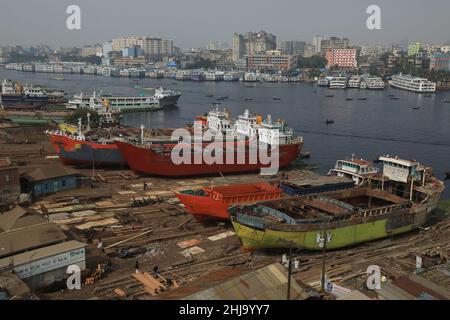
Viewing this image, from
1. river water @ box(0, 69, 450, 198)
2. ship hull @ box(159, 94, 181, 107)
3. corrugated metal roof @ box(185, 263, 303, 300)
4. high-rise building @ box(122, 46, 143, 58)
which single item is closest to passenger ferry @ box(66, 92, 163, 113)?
ship hull @ box(159, 94, 181, 107)

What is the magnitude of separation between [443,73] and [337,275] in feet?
290

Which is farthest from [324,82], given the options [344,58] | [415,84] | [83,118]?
[83,118]

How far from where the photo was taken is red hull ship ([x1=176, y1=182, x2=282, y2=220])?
13.2m

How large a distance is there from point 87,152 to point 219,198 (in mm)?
9013

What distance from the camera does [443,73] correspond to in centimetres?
8788

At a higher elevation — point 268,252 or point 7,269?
point 7,269

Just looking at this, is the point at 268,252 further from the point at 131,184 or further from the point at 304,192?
the point at 131,184

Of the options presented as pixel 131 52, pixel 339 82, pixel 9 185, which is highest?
pixel 131 52

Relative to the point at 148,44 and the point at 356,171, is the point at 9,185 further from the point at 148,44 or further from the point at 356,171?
the point at 148,44

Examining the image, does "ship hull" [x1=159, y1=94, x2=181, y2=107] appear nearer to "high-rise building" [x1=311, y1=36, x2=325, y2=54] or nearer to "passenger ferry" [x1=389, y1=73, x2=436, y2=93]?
"passenger ferry" [x1=389, y1=73, x2=436, y2=93]

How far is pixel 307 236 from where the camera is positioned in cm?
1130

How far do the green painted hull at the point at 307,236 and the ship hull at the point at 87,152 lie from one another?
10385mm

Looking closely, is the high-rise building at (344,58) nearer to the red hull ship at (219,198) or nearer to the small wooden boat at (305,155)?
the small wooden boat at (305,155)
